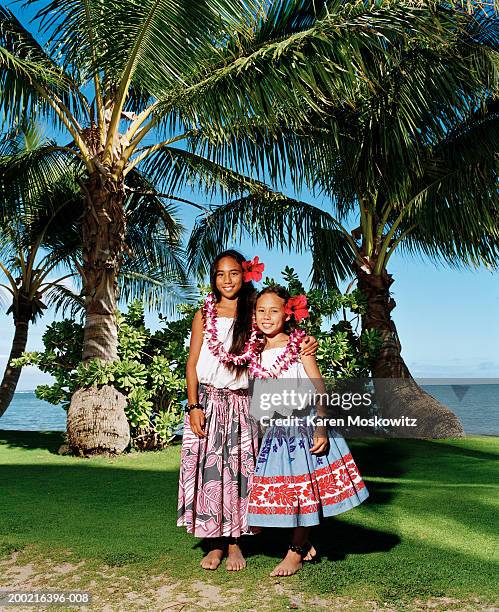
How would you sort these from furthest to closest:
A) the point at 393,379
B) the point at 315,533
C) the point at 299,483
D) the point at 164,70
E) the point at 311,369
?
the point at 393,379 → the point at 164,70 → the point at 315,533 → the point at 311,369 → the point at 299,483

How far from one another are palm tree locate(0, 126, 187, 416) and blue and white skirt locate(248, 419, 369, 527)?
8719mm

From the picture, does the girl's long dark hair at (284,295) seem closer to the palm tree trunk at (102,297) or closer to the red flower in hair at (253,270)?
the red flower in hair at (253,270)

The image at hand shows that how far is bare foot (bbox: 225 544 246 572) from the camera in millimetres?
3629

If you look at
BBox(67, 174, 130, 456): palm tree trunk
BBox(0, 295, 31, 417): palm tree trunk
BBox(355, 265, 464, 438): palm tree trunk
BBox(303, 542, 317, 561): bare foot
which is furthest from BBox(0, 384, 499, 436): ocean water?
BBox(303, 542, 317, 561): bare foot

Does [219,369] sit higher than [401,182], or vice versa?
[401,182]

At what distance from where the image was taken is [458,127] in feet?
30.2

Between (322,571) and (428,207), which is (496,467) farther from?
(322,571)

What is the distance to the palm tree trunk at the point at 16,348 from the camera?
512 inches

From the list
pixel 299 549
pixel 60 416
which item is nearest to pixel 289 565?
pixel 299 549

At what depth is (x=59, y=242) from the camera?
1381cm

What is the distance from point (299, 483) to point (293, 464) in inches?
4.1

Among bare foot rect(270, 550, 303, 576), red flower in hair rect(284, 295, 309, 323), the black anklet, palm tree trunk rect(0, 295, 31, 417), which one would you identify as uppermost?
palm tree trunk rect(0, 295, 31, 417)

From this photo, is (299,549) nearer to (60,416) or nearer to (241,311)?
(241,311)

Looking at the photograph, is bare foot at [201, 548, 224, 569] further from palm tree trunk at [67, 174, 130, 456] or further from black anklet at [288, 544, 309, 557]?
palm tree trunk at [67, 174, 130, 456]
